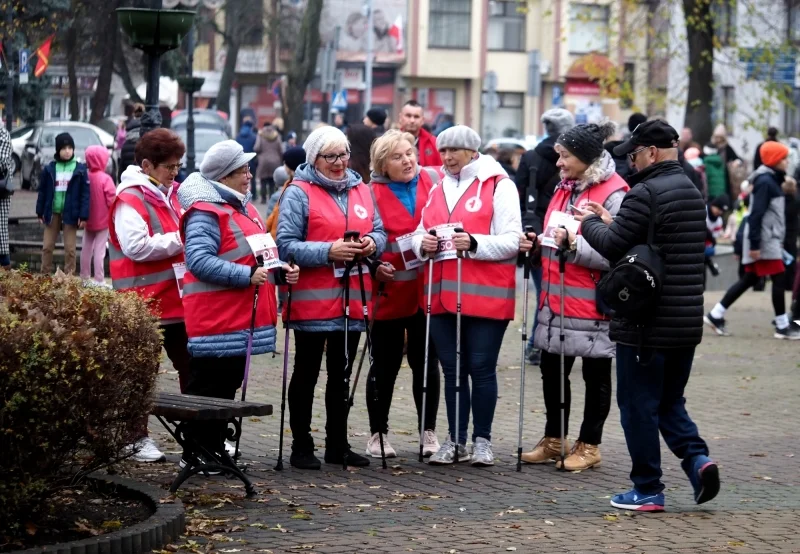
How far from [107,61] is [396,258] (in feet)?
85.4

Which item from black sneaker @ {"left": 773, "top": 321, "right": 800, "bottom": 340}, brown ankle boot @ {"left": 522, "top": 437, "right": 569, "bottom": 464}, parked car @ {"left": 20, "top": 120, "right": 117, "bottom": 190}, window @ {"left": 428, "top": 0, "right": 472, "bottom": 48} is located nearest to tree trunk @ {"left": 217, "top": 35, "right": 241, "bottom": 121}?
window @ {"left": 428, "top": 0, "right": 472, "bottom": 48}

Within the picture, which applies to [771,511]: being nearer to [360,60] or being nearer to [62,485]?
[62,485]

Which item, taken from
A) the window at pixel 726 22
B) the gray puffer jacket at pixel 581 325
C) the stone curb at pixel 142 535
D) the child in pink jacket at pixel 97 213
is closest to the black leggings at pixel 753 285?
the child in pink jacket at pixel 97 213

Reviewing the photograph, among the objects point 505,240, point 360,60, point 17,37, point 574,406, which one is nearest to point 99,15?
point 17,37

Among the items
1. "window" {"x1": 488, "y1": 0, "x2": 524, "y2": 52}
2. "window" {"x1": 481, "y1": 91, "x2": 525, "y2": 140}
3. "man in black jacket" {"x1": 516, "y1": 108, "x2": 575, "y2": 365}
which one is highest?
"window" {"x1": 488, "y1": 0, "x2": 524, "y2": 52}

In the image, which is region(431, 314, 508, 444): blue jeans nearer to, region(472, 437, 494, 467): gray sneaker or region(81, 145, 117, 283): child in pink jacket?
region(472, 437, 494, 467): gray sneaker

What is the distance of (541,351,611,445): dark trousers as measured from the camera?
8.88 metres

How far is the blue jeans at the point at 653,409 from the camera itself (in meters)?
7.64

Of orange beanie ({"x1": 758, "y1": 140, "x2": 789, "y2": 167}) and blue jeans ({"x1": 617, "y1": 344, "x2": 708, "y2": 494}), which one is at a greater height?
orange beanie ({"x1": 758, "y1": 140, "x2": 789, "y2": 167})

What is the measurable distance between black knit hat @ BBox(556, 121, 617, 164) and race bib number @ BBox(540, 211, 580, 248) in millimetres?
351

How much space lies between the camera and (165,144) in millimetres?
8742

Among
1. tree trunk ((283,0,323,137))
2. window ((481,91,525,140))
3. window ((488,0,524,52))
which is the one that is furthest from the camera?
window ((481,91,525,140))

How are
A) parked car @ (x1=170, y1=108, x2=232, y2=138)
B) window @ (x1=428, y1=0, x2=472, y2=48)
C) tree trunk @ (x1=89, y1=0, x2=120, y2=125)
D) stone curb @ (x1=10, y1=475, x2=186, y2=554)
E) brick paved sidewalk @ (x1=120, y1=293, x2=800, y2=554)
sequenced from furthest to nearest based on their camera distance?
window @ (x1=428, y1=0, x2=472, y2=48) < parked car @ (x1=170, y1=108, x2=232, y2=138) < tree trunk @ (x1=89, y1=0, x2=120, y2=125) < brick paved sidewalk @ (x1=120, y1=293, x2=800, y2=554) < stone curb @ (x1=10, y1=475, x2=186, y2=554)

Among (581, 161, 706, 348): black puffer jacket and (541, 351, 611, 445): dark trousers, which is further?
(541, 351, 611, 445): dark trousers
